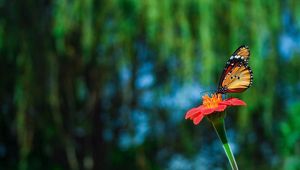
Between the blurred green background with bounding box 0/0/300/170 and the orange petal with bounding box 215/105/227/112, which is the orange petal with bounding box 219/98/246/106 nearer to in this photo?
the orange petal with bounding box 215/105/227/112

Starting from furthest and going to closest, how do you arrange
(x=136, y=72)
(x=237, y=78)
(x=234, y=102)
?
(x=136, y=72)
(x=237, y=78)
(x=234, y=102)

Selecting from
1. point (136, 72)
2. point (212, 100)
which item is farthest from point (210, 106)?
point (136, 72)

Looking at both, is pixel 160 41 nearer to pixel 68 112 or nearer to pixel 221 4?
pixel 221 4

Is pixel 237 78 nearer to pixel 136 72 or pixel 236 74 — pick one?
pixel 236 74

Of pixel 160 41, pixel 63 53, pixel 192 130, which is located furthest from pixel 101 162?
pixel 160 41

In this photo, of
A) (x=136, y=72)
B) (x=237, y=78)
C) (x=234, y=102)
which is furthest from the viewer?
(x=136, y=72)

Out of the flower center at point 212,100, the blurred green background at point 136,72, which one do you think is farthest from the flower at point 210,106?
the blurred green background at point 136,72

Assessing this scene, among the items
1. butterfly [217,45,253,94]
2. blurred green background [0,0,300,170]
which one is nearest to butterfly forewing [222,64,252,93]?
butterfly [217,45,253,94]
